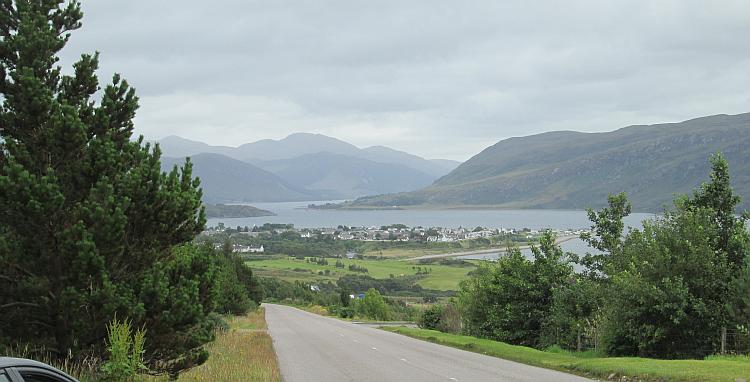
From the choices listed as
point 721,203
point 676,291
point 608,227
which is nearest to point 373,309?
point 608,227

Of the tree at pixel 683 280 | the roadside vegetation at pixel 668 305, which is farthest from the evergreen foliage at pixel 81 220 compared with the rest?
the tree at pixel 683 280

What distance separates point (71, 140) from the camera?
481 inches

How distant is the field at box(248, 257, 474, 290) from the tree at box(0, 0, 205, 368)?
115 meters

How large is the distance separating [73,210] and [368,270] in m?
146

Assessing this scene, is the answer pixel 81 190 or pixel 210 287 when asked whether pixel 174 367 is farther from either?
pixel 81 190

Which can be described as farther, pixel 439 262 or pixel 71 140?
pixel 439 262

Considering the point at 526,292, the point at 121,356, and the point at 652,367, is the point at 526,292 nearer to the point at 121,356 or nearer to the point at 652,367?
the point at 652,367

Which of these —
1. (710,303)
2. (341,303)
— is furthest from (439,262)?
(710,303)

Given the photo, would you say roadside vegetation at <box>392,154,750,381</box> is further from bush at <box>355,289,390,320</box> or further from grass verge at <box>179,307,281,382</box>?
bush at <box>355,289,390,320</box>

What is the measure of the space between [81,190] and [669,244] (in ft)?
70.9

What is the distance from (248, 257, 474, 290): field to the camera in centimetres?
13850

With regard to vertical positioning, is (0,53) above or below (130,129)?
above

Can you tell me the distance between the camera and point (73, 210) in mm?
11961

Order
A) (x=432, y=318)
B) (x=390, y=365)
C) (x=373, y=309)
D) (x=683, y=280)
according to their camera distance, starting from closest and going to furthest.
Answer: (x=390, y=365) < (x=683, y=280) < (x=432, y=318) < (x=373, y=309)
